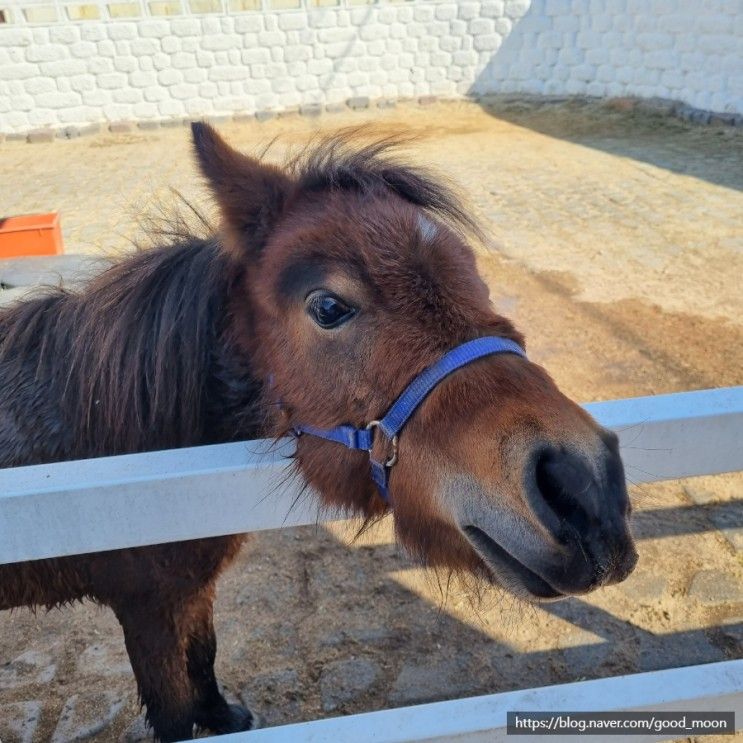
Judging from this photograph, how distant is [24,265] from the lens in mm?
4602

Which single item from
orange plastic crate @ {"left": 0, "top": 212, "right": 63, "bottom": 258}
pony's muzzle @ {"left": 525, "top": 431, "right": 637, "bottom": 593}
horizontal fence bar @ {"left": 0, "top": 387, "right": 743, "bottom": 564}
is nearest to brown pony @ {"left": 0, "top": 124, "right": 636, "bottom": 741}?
pony's muzzle @ {"left": 525, "top": 431, "right": 637, "bottom": 593}

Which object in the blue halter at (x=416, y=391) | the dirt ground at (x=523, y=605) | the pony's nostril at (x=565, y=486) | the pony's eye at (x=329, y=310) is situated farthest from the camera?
the dirt ground at (x=523, y=605)

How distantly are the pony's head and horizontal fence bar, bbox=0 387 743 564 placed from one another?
20cm

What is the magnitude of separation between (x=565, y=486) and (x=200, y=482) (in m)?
0.75

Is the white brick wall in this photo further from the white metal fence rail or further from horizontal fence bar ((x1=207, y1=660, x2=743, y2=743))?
horizontal fence bar ((x1=207, y1=660, x2=743, y2=743))

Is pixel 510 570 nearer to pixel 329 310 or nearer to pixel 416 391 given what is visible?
pixel 416 391

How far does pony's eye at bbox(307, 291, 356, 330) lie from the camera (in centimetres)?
161

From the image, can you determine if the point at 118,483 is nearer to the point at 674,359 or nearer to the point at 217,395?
the point at 217,395

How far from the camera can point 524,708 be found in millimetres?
1566

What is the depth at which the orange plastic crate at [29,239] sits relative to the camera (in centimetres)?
558

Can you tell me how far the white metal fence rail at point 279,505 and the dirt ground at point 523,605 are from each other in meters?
0.47

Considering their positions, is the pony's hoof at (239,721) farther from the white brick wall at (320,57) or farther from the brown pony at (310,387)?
the white brick wall at (320,57)

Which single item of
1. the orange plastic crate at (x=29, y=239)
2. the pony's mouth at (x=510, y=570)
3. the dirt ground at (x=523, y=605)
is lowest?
the dirt ground at (x=523, y=605)

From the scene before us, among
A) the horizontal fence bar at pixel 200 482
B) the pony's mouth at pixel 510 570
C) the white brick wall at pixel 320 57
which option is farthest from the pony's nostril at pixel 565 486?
the white brick wall at pixel 320 57
